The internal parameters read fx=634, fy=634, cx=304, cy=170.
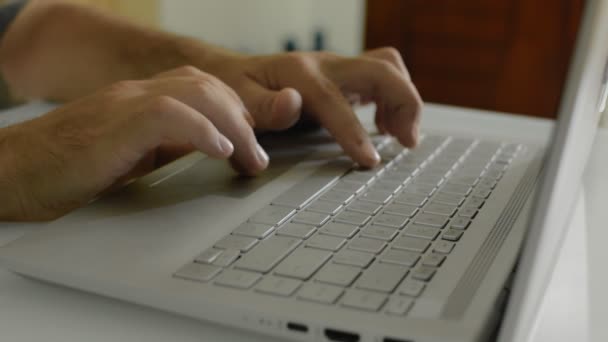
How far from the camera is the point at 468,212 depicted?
53 cm

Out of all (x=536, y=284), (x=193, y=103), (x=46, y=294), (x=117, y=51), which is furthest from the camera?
(x=117, y=51)

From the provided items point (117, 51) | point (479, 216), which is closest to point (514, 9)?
point (117, 51)

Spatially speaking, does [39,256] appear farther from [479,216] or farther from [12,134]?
[479,216]

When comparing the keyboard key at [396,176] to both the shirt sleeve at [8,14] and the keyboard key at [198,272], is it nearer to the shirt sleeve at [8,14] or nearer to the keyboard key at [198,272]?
the keyboard key at [198,272]

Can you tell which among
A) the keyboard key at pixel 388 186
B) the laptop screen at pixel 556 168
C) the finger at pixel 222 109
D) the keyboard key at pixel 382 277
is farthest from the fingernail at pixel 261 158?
the laptop screen at pixel 556 168

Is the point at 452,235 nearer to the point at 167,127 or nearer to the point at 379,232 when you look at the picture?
the point at 379,232

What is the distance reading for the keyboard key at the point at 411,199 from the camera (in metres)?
0.55

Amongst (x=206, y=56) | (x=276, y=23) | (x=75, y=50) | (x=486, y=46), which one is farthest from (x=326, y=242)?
(x=276, y=23)

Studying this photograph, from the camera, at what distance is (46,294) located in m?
0.45

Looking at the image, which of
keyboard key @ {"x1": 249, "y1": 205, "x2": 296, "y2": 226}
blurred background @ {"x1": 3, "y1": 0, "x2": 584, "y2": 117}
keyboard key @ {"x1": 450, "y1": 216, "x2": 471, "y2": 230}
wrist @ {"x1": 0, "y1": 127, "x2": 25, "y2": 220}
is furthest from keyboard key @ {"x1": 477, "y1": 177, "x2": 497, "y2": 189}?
blurred background @ {"x1": 3, "y1": 0, "x2": 584, "y2": 117}

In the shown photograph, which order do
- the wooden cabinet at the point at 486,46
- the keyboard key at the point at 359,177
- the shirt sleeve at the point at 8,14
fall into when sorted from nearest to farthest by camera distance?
the keyboard key at the point at 359,177
the shirt sleeve at the point at 8,14
the wooden cabinet at the point at 486,46

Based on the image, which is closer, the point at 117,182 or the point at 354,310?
the point at 354,310

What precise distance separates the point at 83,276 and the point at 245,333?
0.38 ft

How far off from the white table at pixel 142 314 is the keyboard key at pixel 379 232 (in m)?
0.12
